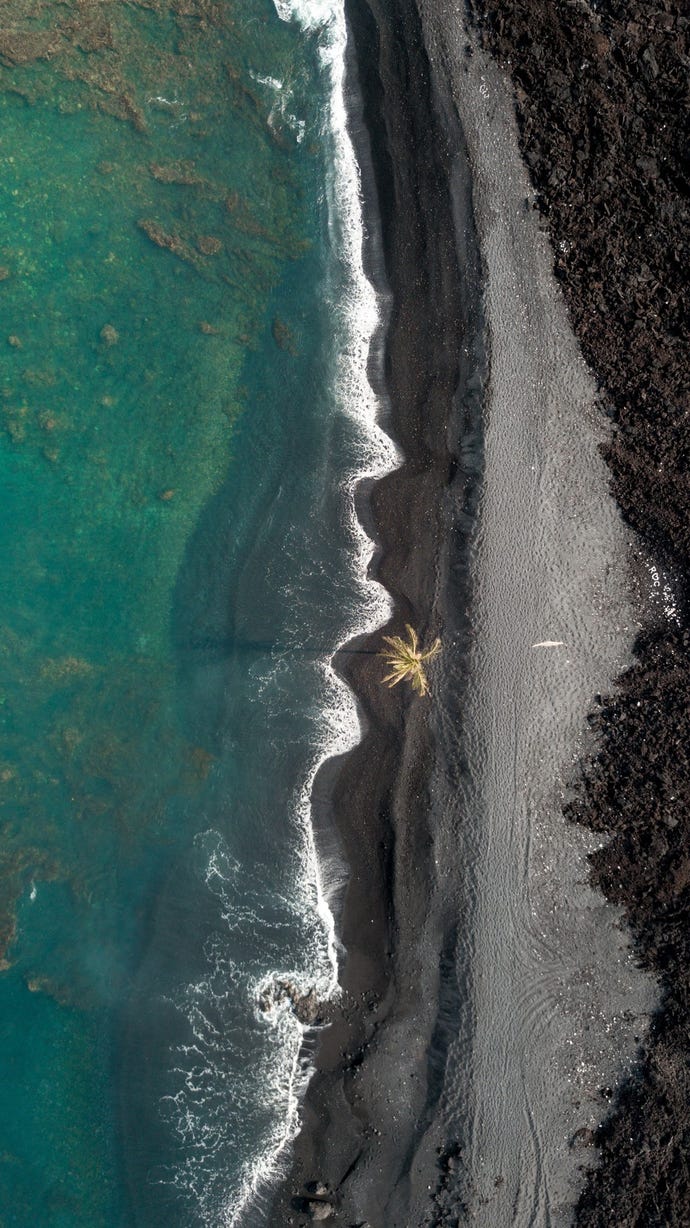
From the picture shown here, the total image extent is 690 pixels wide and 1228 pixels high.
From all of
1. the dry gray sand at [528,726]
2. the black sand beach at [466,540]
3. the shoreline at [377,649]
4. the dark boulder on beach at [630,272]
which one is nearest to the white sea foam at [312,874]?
the shoreline at [377,649]

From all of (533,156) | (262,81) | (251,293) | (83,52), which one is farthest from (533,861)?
(83,52)

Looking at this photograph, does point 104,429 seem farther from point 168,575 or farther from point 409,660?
point 409,660

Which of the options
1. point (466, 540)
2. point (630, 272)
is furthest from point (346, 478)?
point (630, 272)

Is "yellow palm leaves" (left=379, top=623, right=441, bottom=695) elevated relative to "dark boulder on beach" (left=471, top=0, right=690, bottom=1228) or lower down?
lower down

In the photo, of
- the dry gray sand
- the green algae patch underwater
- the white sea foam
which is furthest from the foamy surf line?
the dry gray sand

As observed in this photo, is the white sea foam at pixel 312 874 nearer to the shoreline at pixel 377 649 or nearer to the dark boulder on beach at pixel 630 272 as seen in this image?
the shoreline at pixel 377 649

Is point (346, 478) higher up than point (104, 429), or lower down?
lower down

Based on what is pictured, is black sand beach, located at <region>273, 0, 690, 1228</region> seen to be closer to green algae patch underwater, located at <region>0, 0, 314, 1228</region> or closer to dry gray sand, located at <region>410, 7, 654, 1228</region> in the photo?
dry gray sand, located at <region>410, 7, 654, 1228</region>

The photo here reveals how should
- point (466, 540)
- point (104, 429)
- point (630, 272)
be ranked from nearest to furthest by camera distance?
1. point (466, 540)
2. point (630, 272)
3. point (104, 429)
